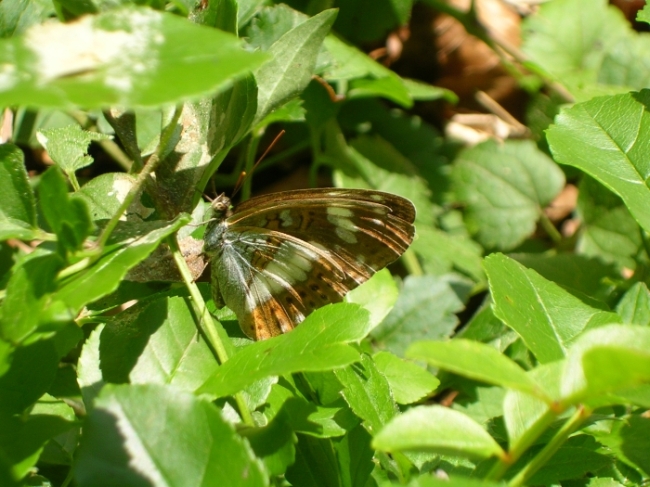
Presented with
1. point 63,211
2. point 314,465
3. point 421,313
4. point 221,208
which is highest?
point 63,211

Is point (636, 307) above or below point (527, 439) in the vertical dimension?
below

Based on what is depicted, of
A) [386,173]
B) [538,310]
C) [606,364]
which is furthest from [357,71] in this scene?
[606,364]

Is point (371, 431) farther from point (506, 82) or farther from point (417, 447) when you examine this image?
point (506, 82)

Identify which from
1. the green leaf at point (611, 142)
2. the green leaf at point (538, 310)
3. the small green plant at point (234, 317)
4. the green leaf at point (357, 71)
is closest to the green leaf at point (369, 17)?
the small green plant at point (234, 317)

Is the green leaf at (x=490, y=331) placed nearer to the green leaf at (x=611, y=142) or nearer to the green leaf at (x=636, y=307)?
the green leaf at (x=636, y=307)

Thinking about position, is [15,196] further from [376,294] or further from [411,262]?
[411,262]
